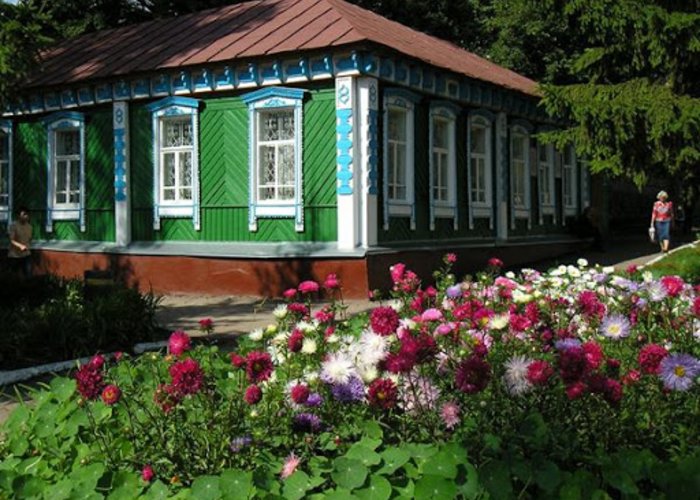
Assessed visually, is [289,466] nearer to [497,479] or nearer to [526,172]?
[497,479]

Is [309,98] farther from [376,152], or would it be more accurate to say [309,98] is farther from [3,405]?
[3,405]

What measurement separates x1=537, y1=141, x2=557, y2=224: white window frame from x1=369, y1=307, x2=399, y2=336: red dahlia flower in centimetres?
1745

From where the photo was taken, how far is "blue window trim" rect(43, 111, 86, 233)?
56.3 feet

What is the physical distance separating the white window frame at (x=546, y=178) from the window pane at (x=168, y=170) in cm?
936

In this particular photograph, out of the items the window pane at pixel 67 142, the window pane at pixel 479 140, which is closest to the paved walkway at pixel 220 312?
the window pane at pixel 479 140

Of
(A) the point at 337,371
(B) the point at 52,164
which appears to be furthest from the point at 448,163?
(A) the point at 337,371

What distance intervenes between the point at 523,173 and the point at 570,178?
321 centimetres

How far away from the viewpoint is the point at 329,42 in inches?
524

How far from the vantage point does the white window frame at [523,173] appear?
18734mm

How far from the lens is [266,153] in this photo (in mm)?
14656

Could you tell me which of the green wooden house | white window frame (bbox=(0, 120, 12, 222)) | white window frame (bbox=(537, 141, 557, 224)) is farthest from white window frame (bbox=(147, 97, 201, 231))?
white window frame (bbox=(537, 141, 557, 224))

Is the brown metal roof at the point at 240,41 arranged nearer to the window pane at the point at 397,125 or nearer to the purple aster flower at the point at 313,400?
the window pane at the point at 397,125

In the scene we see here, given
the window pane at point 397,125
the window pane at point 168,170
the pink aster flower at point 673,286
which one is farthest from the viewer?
the window pane at point 168,170

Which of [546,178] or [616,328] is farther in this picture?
[546,178]
